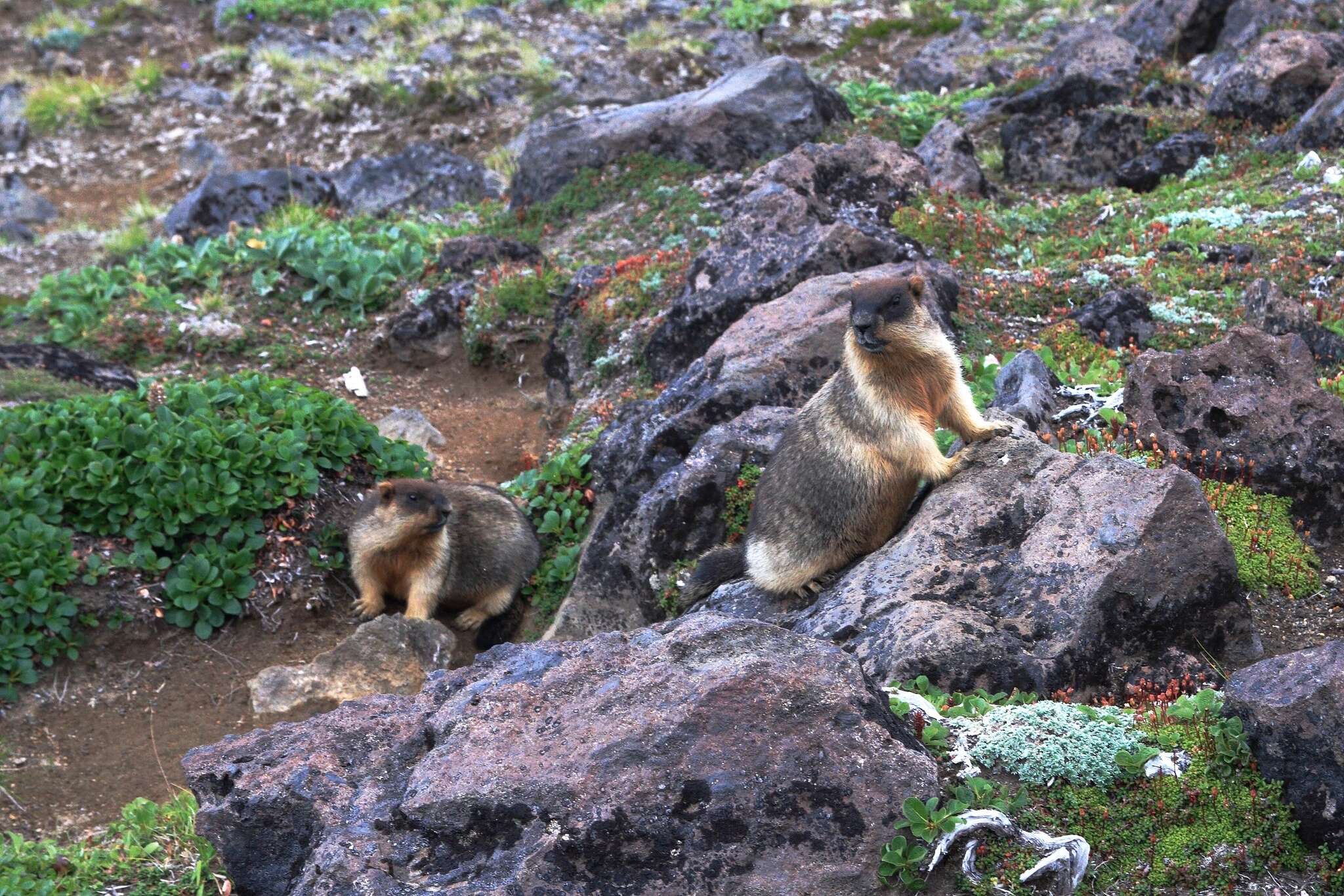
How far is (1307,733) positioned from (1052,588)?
6.34 ft

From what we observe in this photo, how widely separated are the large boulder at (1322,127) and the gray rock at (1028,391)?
26.7 ft

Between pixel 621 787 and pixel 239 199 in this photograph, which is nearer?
pixel 621 787

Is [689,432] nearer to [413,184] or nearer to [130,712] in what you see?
[130,712]

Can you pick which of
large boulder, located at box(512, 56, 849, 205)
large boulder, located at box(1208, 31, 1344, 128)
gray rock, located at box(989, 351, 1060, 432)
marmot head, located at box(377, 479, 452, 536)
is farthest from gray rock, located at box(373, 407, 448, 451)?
large boulder, located at box(1208, 31, 1344, 128)

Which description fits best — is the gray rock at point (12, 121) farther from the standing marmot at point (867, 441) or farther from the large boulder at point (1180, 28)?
the standing marmot at point (867, 441)

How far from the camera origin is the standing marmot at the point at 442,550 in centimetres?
1117

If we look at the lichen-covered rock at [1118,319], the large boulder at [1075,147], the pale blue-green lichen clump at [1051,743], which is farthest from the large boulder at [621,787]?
the large boulder at [1075,147]

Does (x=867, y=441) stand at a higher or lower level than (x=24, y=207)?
Result: higher

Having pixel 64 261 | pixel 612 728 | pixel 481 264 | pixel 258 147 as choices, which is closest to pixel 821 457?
pixel 612 728

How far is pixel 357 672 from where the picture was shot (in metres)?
10.2

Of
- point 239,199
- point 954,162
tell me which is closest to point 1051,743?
point 954,162

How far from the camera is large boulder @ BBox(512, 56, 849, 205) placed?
1822cm

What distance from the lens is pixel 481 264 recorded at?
17062 mm

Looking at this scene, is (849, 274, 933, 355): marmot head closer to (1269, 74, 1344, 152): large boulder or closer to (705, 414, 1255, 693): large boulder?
(705, 414, 1255, 693): large boulder
